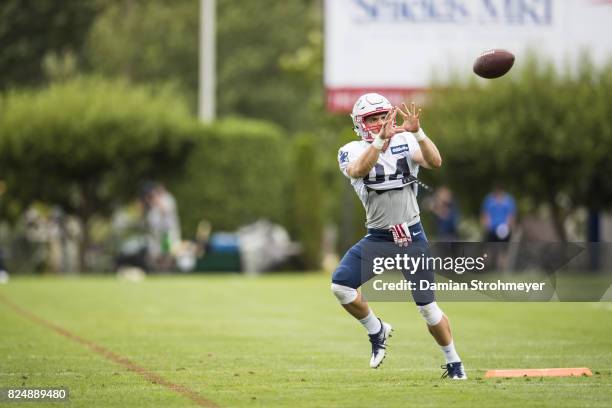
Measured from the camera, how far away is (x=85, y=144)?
25562 millimetres

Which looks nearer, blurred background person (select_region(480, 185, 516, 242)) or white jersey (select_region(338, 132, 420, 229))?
white jersey (select_region(338, 132, 420, 229))

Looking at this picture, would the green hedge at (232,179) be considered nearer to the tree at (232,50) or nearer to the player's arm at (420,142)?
the tree at (232,50)

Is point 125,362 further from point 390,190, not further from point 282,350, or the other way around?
point 390,190

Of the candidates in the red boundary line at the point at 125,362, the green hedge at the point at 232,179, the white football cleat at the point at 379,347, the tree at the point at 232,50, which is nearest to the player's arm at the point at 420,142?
the white football cleat at the point at 379,347

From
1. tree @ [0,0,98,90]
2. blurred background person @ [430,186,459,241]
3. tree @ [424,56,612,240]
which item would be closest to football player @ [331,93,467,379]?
tree @ [424,56,612,240]

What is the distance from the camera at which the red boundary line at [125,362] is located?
25.3ft

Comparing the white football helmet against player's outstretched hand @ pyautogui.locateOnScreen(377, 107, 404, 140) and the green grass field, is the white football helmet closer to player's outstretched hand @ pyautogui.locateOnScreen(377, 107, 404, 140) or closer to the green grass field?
player's outstretched hand @ pyautogui.locateOnScreen(377, 107, 404, 140)

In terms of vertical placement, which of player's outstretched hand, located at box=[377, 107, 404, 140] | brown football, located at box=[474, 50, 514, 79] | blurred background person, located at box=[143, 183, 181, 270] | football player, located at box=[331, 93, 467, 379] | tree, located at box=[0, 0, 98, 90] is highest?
tree, located at box=[0, 0, 98, 90]

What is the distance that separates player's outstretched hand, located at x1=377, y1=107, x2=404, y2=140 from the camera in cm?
815

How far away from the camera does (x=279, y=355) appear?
10.3 metres

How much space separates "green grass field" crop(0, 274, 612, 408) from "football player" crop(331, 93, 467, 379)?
47 centimetres

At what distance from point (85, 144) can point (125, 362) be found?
53.7 ft

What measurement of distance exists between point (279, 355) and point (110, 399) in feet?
9.40

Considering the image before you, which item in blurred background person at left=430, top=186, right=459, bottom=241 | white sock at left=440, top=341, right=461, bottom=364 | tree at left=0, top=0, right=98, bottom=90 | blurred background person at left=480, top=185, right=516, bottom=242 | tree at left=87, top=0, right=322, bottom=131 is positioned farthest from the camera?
tree at left=87, top=0, right=322, bottom=131
